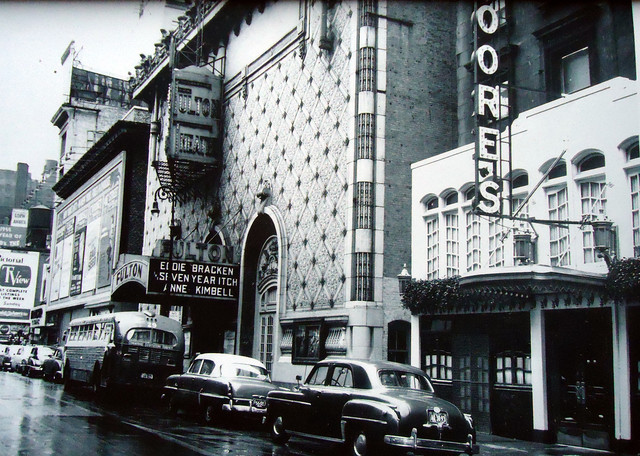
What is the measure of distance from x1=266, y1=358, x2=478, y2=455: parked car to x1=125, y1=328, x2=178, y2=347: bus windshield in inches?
391

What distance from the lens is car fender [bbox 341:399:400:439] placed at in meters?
11.1

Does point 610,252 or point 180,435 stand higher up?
point 610,252

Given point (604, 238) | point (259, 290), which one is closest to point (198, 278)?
point (259, 290)

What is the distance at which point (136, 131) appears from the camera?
47.8 meters

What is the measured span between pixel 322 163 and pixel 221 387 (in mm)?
9014

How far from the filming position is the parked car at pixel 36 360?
38.5 metres

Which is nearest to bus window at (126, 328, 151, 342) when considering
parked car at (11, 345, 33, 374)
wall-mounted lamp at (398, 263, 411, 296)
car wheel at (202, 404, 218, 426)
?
car wheel at (202, 404, 218, 426)

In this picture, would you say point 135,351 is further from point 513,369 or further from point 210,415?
point 513,369

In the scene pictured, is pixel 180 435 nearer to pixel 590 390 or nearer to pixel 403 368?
pixel 403 368

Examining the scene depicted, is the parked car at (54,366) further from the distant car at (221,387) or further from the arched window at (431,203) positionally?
the arched window at (431,203)

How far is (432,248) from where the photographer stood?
1984cm

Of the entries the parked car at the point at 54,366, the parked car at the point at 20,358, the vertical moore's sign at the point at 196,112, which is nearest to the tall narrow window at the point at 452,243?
the vertical moore's sign at the point at 196,112

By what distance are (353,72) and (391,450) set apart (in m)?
13.8

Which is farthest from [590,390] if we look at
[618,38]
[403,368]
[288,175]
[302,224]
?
[288,175]
